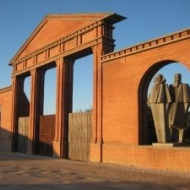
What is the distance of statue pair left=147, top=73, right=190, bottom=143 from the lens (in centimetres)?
1570

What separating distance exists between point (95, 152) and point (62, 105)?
4875 millimetres

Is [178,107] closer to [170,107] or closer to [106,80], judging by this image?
[170,107]

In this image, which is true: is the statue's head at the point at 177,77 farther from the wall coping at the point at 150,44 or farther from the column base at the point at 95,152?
the column base at the point at 95,152

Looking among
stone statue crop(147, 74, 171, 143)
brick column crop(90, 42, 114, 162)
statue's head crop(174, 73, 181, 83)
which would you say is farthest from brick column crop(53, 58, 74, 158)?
statue's head crop(174, 73, 181, 83)

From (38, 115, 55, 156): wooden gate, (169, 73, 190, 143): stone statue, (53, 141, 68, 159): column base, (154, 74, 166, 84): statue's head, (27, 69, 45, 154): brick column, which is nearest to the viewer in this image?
(169, 73, 190, 143): stone statue

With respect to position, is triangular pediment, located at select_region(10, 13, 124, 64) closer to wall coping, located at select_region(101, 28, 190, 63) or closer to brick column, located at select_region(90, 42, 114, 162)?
brick column, located at select_region(90, 42, 114, 162)

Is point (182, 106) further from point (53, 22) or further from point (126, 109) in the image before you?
point (53, 22)

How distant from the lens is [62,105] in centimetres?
2322

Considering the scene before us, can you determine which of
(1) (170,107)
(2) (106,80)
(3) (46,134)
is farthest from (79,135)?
(1) (170,107)

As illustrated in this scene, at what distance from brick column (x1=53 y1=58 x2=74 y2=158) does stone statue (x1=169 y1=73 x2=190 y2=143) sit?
8962mm

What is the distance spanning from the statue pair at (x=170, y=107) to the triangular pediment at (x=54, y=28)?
5845mm

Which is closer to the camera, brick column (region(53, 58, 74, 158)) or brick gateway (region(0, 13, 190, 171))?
brick gateway (region(0, 13, 190, 171))

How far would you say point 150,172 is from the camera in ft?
48.5

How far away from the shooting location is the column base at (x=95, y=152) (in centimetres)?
1933
